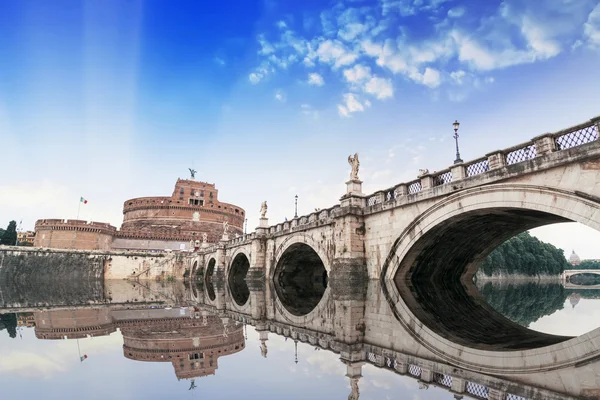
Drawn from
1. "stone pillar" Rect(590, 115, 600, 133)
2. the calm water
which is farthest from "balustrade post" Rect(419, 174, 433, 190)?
the calm water

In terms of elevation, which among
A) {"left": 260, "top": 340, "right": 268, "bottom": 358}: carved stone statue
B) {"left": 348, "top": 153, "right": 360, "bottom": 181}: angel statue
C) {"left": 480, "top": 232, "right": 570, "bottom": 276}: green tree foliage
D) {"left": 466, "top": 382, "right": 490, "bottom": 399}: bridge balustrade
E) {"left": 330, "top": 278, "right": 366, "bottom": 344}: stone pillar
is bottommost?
{"left": 260, "top": 340, "right": 268, "bottom": 358}: carved stone statue

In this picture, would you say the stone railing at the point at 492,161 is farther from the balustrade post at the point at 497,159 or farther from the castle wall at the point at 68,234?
the castle wall at the point at 68,234

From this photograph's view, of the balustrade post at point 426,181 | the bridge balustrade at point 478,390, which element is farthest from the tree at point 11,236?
the bridge balustrade at point 478,390

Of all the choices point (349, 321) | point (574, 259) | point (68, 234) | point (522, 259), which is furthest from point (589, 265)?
point (349, 321)

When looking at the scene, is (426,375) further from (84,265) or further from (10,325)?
(84,265)

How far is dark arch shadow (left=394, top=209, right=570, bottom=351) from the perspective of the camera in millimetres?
7297

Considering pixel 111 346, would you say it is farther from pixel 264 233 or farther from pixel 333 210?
pixel 264 233

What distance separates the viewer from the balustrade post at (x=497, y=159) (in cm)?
1252

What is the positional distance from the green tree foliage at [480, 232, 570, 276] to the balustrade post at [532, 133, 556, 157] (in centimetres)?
4766

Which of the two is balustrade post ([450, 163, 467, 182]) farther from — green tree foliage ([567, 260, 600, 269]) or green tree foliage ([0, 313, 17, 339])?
green tree foliage ([567, 260, 600, 269])

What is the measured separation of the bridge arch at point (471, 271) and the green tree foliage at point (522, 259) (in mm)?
41493

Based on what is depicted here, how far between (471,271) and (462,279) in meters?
0.61

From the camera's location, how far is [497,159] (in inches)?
497

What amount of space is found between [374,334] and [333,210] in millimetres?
12974
